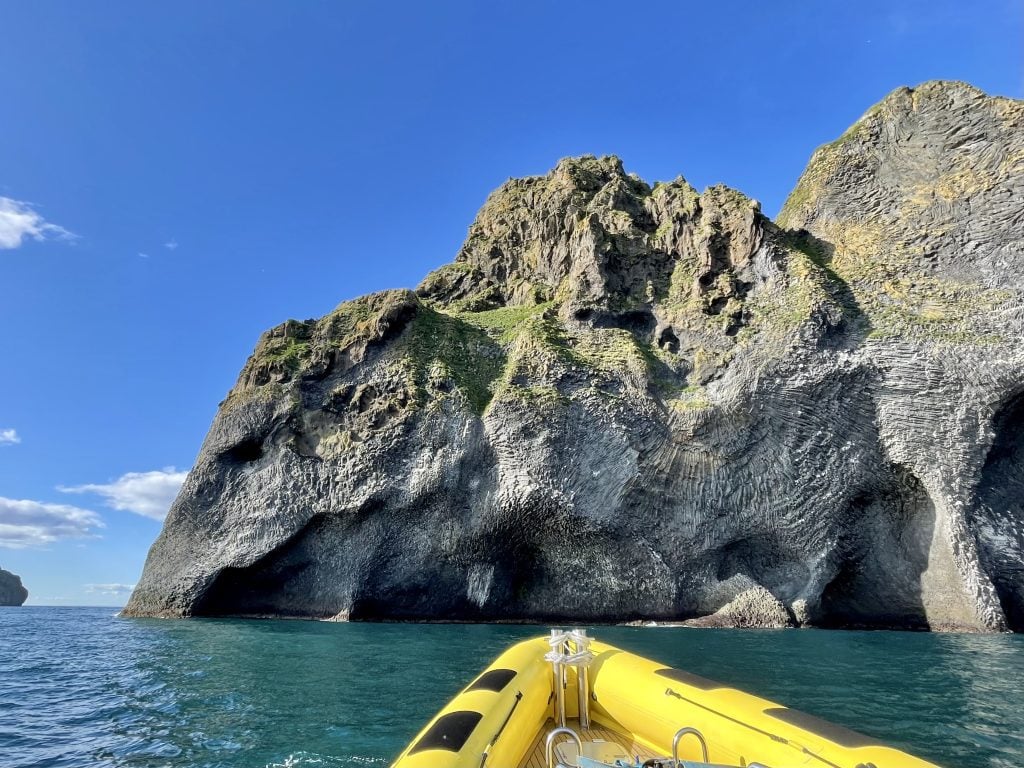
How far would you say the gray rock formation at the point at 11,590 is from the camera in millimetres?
105656

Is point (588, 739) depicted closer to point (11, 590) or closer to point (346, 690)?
point (346, 690)

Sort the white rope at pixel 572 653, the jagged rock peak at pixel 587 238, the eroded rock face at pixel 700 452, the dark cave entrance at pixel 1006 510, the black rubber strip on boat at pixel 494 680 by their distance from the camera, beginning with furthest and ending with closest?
1. the jagged rock peak at pixel 587 238
2. the eroded rock face at pixel 700 452
3. the dark cave entrance at pixel 1006 510
4. the white rope at pixel 572 653
5. the black rubber strip on boat at pixel 494 680

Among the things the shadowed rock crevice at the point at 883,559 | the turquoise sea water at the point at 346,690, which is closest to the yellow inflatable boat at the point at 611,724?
the turquoise sea water at the point at 346,690

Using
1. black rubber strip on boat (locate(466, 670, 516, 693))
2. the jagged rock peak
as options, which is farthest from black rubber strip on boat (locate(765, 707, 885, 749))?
the jagged rock peak

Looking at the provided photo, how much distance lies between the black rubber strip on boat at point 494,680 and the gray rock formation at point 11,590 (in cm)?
13737

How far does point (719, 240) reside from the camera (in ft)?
118

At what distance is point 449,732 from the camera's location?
5.44 m

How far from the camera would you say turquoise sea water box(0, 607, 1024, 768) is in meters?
8.12

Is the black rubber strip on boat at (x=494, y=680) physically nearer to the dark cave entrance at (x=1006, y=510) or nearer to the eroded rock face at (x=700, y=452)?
the eroded rock face at (x=700, y=452)

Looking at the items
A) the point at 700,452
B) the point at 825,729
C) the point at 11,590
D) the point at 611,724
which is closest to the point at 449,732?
the point at 611,724

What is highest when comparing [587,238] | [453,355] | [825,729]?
[587,238]

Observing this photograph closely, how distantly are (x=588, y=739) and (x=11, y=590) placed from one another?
143 metres

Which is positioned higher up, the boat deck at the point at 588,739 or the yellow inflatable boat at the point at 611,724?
the yellow inflatable boat at the point at 611,724

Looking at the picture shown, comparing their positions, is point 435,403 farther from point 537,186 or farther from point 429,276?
point 537,186
